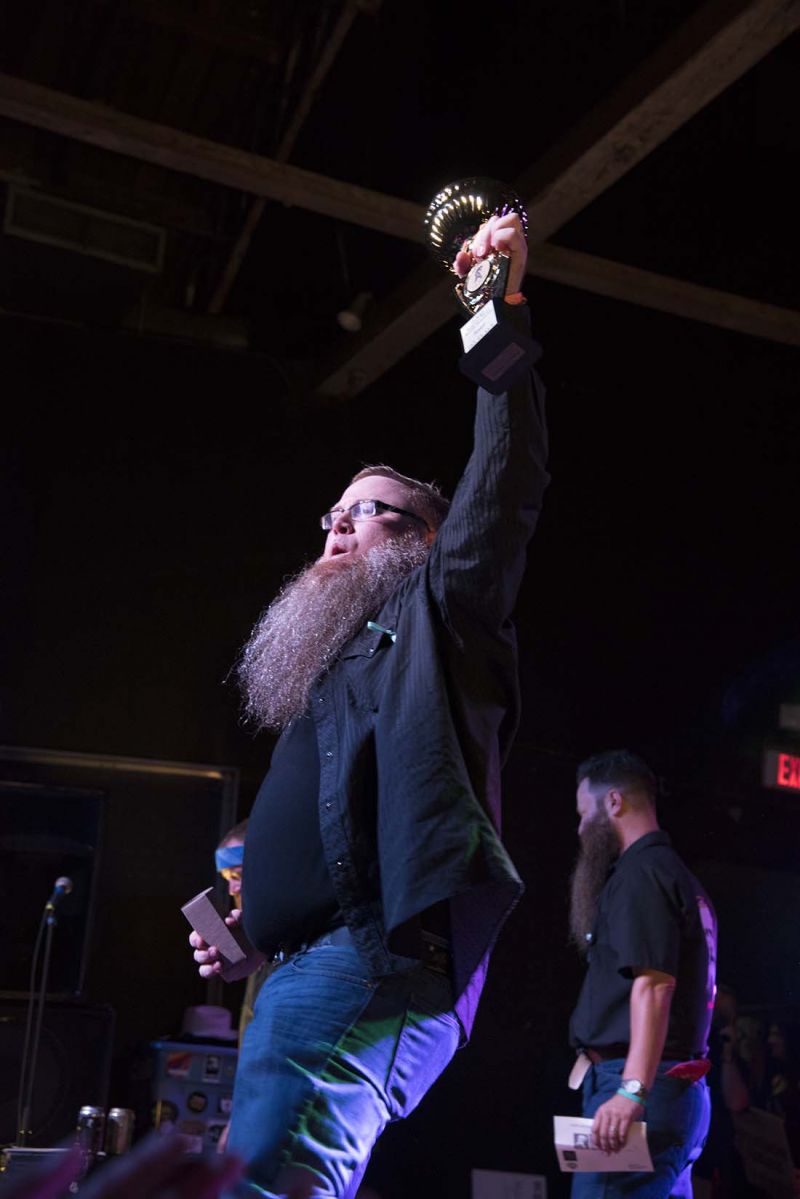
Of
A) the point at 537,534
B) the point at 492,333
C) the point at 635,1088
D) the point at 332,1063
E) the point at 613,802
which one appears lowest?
the point at 635,1088

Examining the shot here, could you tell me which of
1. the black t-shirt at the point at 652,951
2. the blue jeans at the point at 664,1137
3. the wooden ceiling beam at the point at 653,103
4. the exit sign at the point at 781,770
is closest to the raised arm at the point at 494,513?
the black t-shirt at the point at 652,951

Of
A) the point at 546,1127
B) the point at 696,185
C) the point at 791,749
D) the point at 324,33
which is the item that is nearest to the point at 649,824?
the point at 546,1127

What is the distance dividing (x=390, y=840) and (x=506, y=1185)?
459 cm

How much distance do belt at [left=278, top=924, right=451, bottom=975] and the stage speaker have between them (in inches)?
166

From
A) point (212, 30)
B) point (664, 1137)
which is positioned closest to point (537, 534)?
point (212, 30)

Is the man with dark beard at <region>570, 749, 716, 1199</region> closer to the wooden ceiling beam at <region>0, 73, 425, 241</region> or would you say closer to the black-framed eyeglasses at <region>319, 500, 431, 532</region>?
the black-framed eyeglasses at <region>319, 500, 431, 532</region>

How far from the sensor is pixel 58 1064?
18.3 ft

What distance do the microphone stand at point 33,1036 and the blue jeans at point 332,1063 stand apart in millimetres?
4105

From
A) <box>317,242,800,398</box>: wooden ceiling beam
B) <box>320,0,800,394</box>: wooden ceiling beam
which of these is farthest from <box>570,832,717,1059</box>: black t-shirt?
<box>317,242,800,398</box>: wooden ceiling beam

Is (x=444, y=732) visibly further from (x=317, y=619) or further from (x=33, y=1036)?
(x=33, y=1036)

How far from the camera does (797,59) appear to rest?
5113 millimetres

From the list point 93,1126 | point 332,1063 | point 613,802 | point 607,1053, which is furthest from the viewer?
point 93,1126

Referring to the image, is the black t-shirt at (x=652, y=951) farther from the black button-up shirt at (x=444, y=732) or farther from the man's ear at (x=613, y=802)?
the black button-up shirt at (x=444, y=732)

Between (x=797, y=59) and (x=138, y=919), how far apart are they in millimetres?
5252
